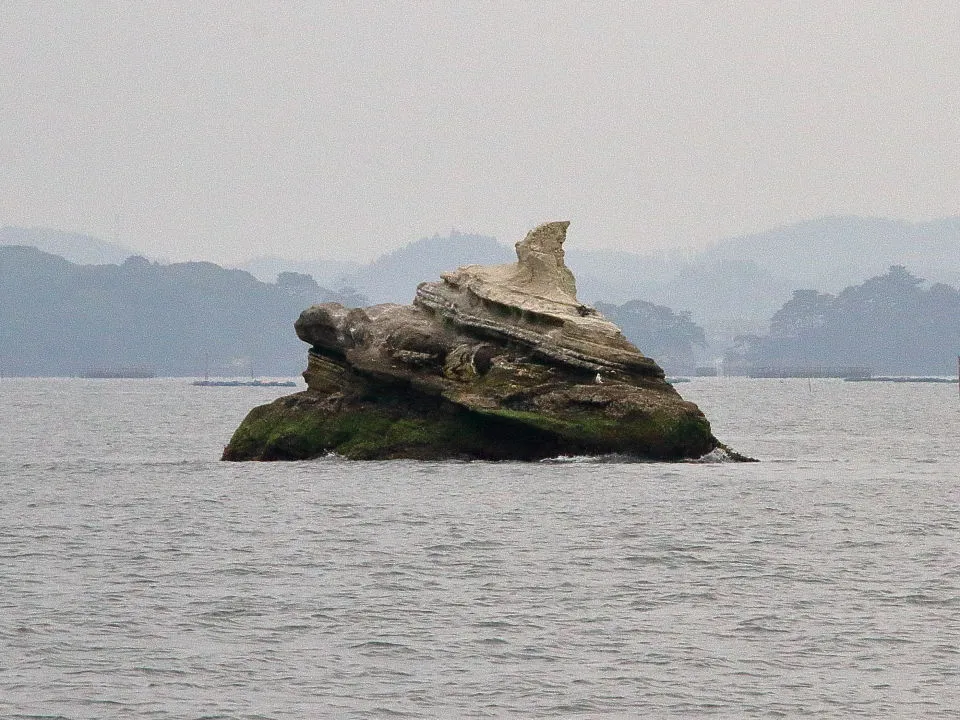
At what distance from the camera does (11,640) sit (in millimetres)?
25625

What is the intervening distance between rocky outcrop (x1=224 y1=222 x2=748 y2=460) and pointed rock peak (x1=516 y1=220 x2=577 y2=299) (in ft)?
0.15

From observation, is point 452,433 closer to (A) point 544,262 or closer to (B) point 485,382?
(B) point 485,382

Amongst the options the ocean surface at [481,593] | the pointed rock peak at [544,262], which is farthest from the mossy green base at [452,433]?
the pointed rock peak at [544,262]

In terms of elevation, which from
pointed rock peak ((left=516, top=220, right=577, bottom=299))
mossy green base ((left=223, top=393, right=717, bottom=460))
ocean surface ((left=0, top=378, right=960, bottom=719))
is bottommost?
ocean surface ((left=0, top=378, right=960, bottom=719))

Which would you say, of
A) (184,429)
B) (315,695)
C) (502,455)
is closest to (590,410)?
(502,455)

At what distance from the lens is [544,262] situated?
56.9 m

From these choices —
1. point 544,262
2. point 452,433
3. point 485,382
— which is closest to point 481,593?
point 485,382

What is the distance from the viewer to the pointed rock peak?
185 feet

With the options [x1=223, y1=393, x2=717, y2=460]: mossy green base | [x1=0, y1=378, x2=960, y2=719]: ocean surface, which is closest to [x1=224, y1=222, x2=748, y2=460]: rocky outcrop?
[x1=223, y1=393, x2=717, y2=460]: mossy green base

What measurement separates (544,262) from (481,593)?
1092 inches

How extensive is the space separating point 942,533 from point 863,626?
12521 mm

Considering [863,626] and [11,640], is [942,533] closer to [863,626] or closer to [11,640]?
[863,626]

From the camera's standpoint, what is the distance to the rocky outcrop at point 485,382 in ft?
173

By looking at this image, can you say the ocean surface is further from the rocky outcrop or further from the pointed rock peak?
the pointed rock peak
